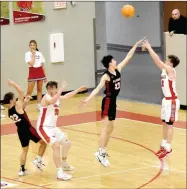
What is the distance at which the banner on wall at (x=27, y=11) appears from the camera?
1806cm

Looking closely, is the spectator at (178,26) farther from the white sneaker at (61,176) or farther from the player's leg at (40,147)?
the white sneaker at (61,176)

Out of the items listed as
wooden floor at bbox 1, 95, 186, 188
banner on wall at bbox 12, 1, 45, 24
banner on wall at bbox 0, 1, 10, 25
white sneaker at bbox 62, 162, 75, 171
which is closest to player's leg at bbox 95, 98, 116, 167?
wooden floor at bbox 1, 95, 186, 188

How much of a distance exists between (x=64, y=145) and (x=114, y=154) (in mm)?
1885

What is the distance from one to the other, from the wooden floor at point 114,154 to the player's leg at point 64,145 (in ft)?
0.58

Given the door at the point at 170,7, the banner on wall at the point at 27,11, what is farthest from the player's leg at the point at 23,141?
the door at the point at 170,7

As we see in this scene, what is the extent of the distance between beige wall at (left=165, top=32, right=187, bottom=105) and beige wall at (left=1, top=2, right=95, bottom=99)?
3237mm

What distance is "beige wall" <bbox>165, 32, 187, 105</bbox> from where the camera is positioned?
16.7m

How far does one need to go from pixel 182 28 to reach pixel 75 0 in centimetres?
351

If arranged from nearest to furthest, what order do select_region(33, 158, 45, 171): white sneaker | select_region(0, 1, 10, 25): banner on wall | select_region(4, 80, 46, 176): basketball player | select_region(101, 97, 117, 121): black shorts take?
select_region(4, 80, 46, 176): basketball player
select_region(101, 97, 117, 121): black shorts
select_region(33, 158, 45, 171): white sneaker
select_region(0, 1, 10, 25): banner on wall

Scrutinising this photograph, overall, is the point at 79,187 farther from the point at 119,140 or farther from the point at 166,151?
the point at 119,140

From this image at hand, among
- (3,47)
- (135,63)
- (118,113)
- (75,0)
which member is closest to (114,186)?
(118,113)

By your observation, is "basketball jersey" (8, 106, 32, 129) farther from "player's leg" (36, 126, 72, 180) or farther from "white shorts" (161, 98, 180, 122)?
"white shorts" (161, 98, 180, 122)

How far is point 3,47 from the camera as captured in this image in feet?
58.9

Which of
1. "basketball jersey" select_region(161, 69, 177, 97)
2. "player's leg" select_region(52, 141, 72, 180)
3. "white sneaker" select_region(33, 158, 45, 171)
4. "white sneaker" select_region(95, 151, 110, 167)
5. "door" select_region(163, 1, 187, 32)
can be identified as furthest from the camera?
"door" select_region(163, 1, 187, 32)
